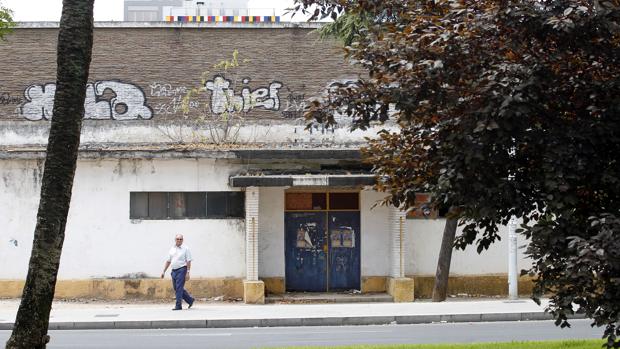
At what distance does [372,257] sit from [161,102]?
23.3ft

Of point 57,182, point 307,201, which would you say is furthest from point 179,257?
point 57,182

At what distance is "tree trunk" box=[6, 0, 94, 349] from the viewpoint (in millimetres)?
9406

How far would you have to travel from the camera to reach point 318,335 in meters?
17.5

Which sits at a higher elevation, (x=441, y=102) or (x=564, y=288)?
(x=441, y=102)

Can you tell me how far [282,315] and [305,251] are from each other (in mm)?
5346

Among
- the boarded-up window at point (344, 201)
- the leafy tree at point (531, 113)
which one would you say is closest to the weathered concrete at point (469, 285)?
the boarded-up window at point (344, 201)

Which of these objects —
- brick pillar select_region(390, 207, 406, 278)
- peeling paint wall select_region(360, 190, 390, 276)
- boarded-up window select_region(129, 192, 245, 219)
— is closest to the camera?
brick pillar select_region(390, 207, 406, 278)

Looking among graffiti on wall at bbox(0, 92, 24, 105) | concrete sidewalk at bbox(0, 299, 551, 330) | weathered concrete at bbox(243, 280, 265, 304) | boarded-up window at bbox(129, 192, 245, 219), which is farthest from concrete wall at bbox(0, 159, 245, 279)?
graffiti on wall at bbox(0, 92, 24, 105)

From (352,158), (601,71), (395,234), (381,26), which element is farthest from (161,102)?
(601,71)

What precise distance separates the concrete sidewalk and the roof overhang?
2903 millimetres

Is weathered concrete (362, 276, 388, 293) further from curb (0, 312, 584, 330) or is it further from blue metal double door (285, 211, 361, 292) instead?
curb (0, 312, 584, 330)

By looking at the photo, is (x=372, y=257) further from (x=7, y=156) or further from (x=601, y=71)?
(x=601, y=71)

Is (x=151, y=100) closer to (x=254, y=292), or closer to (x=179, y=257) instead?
(x=254, y=292)

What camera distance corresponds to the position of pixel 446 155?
924 centimetres
